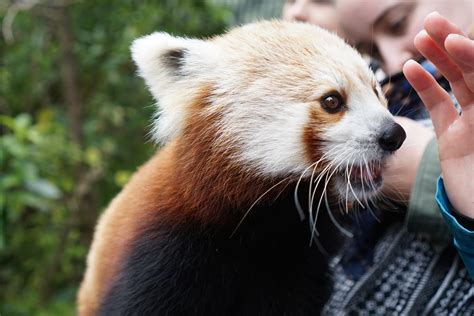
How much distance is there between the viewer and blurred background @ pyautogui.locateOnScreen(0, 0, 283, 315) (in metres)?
2.87

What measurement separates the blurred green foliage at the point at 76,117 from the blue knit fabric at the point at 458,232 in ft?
6.07

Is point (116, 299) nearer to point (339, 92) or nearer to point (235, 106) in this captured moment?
point (235, 106)

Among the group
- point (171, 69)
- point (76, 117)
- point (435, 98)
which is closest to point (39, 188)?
point (76, 117)

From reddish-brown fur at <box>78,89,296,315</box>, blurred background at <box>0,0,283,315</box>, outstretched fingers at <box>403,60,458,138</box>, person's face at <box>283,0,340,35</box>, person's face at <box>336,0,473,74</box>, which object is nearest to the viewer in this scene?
outstretched fingers at <box>403,60,458,138</box>

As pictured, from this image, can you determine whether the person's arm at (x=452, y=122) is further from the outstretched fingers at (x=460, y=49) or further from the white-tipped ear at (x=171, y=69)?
the white-tipped ear at (x=171, y=69)

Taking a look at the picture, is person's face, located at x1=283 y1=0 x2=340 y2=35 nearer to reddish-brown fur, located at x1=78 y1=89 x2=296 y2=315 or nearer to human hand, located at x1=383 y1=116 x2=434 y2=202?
human hand, located at x1=383 y1=116 x2=434 y2=202

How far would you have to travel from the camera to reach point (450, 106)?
110 centimetres

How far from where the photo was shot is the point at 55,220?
304 cm

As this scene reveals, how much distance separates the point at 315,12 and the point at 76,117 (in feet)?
5.22

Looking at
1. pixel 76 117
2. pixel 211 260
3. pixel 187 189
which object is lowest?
pixel 76 117

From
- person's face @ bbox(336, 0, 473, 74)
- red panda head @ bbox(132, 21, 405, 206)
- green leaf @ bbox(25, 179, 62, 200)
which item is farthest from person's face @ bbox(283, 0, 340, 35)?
green leaf @ bbox(25, 179, 62, 200)

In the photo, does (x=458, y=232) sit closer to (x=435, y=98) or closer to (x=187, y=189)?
(x=435, y=98)

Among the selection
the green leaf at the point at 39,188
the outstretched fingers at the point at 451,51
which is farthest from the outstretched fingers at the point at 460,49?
the green leaf at the point at 39,188

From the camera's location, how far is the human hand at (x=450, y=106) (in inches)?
37.9
